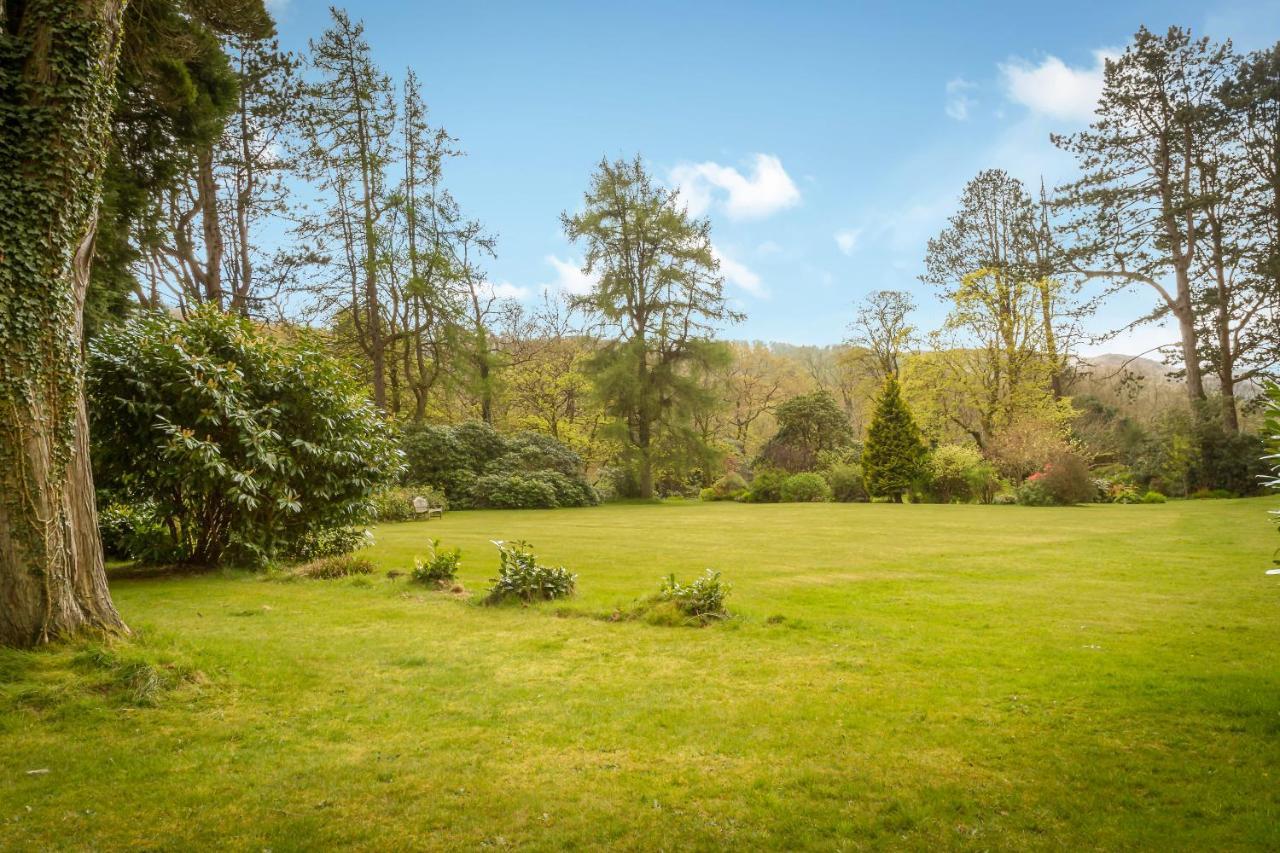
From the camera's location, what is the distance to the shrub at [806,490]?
26.8 m

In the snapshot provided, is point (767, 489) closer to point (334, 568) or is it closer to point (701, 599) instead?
point (334, 568)

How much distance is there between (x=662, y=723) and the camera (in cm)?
371

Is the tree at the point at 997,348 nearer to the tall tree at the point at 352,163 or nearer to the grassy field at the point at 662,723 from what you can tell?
the grassy field at the point at 662,723

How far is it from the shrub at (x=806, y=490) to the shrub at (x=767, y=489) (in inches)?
18.0

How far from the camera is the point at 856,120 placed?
16.0 meters

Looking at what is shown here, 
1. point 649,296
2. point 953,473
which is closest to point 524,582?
point 953,473

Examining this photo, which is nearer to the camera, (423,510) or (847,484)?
(423,510)

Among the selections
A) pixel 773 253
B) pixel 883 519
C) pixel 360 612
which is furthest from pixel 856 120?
pixel 360 612

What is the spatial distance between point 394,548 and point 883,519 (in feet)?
38.2

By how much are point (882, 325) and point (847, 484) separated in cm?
1226

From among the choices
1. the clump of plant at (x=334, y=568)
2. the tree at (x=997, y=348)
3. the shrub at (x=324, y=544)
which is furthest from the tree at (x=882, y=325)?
the clump of plant at (x=334, y=568)

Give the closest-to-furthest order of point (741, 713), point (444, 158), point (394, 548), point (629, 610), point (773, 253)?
point (741, 713) → point (629, 610) → point (394, 548) → point (444, 158) → point (773, 253)

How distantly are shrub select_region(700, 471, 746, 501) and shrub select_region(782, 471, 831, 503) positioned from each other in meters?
2.71

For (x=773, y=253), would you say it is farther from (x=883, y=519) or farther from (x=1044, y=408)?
(x=883, y=519)
